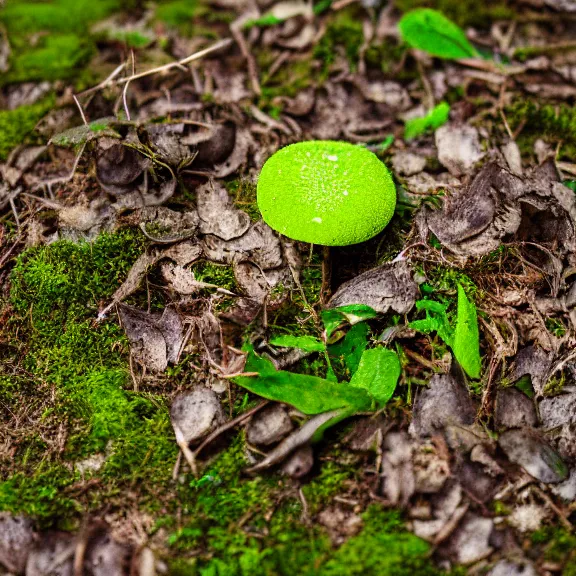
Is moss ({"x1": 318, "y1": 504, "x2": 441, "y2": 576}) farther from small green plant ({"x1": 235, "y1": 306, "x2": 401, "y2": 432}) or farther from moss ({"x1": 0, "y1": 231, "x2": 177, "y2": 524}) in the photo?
moss ({"x1": 0, "y1": 231, "x2": 177, "y2": 524})

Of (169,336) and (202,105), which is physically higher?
(202,105)

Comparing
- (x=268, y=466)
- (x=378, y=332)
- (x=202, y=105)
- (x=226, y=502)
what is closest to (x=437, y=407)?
(x=378, y=332)

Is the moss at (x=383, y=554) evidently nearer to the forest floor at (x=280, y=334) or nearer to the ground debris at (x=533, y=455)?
the forest floor at (x=280, y=334)

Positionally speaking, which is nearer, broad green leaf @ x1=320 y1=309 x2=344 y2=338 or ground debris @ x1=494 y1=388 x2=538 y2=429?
ground debris @ x1=494 y1=388 x2=538 y2=429

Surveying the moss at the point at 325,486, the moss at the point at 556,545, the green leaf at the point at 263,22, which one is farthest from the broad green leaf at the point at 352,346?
the green leaf at the point at 263,22

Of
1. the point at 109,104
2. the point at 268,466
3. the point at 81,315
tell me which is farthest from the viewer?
the point at 109,104

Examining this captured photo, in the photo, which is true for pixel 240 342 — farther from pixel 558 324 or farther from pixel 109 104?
pixel 109 104

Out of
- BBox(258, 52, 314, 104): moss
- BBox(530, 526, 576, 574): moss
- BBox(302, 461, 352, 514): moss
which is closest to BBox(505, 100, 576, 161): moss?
BBox(258, 52, 314, 104): moss

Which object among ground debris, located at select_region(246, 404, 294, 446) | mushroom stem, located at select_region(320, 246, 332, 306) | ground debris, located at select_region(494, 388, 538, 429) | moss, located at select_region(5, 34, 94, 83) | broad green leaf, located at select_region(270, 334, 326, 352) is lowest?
ground debris, located at select_region(494, 388, 538, 429)
